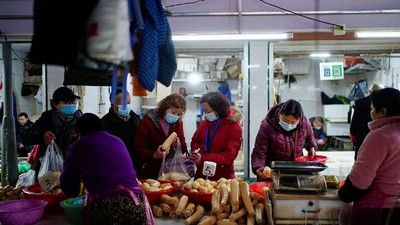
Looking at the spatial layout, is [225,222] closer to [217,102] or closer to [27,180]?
[217,102]

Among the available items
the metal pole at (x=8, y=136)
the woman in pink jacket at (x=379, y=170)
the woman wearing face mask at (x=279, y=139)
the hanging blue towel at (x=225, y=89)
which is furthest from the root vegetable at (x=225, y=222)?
the hanging blue towel at (x=225, y=89)

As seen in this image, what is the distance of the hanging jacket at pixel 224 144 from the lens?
3.89 m

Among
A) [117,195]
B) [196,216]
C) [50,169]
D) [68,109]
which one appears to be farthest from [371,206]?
[68,109]

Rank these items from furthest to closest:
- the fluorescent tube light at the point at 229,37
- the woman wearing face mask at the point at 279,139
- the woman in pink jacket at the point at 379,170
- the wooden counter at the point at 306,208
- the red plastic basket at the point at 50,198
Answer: the fluorescent tube light at the point at 229,37
the woman wearing face mask at the point at 279,139
the red plastic basket at the point at 50,198
the wooden counter at the point at 306,208
the woman in pink jacket at the point at 379,170

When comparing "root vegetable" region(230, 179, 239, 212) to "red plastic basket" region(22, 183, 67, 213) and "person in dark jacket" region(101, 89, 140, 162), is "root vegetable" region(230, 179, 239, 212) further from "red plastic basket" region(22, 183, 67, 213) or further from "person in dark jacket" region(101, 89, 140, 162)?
"person in dark jacket" region(101, 89, 140, 162)

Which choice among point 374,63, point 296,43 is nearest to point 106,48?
point 296,43

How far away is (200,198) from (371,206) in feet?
4.02

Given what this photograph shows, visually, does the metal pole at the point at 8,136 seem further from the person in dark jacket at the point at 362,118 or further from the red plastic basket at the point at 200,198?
the person in dark jacket at the point at 362,118

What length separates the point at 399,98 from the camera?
238cm

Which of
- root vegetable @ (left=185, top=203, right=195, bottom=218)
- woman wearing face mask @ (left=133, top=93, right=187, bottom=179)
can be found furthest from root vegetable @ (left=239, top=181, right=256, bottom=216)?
woman wearing face mask @ (left=133, top=93, right=187, bottom=179)

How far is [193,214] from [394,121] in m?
1.52

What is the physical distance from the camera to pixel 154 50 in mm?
1974

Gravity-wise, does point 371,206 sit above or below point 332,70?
below

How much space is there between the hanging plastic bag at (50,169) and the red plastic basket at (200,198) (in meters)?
1.08
